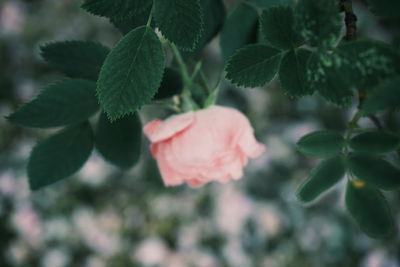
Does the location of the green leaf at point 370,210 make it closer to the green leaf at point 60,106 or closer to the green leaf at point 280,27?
the green leaf at point 280,27

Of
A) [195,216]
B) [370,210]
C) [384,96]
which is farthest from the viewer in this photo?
[195,216]

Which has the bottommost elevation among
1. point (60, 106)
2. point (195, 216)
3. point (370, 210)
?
point (195, 216)

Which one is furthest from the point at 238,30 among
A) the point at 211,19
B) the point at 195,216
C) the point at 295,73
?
the point at 195,216

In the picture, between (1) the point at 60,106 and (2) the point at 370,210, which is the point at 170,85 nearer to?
(1) the point at 60,106

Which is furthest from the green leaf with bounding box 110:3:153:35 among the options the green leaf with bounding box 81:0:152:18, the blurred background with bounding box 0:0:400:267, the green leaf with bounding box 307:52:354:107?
the blurred background with bounding box 0:0:400:267

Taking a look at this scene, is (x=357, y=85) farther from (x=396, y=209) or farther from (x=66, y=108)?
(x=396, y=209)

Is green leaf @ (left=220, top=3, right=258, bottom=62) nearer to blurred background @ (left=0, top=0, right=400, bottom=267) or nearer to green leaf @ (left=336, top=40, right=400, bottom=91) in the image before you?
green leaf @ (left=336, top=40, right=400, bottom=91)

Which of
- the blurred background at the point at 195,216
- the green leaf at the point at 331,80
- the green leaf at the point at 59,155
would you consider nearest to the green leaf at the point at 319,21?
the green leaf at the point at 331,80

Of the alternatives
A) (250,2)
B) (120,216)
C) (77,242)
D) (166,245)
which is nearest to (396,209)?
(166,245)
